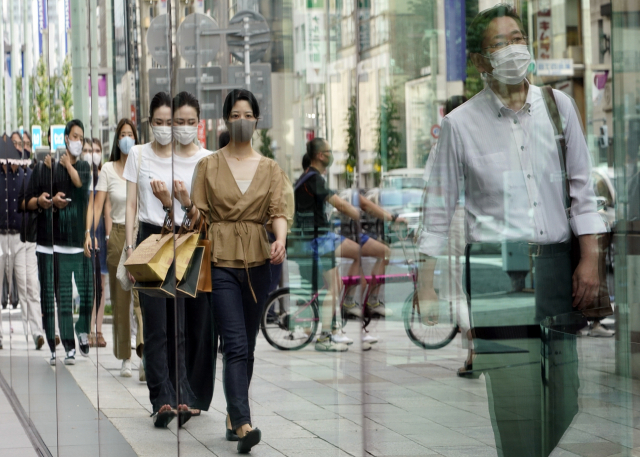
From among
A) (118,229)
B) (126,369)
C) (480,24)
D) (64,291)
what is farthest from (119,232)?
(480,24)

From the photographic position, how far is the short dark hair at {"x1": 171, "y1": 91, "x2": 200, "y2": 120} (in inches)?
128

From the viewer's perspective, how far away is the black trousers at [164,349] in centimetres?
343

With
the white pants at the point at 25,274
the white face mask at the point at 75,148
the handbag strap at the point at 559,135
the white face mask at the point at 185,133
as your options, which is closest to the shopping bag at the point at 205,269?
the white face mask at the point at 185,133

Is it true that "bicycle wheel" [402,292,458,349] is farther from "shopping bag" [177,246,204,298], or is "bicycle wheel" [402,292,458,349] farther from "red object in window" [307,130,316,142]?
"shopping bag" [177,246,204,298]

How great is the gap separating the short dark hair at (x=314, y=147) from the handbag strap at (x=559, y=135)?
25.1 inches

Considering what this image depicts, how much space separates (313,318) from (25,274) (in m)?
6.66

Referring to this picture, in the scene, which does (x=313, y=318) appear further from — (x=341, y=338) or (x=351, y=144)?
(x=351, y=144)

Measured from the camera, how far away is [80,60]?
4.91 m

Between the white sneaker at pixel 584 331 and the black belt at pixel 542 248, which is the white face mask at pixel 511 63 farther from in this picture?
the white sneaker at pixel 584 331

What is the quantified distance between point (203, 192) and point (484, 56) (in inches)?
52.4

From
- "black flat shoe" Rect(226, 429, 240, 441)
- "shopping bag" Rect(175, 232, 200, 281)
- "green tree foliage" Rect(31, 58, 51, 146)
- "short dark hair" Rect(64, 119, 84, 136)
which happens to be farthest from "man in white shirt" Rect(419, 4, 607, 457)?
"green tree foliage" Rect(31, 58, 51, 146)

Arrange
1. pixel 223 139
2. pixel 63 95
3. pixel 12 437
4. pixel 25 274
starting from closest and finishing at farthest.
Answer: pixel 223 139
pixel 63 95
pixel 12 437
pixel 25 274

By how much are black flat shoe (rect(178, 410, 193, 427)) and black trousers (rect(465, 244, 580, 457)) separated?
1.29 m

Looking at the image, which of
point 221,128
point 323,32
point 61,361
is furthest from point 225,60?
point 61,361
